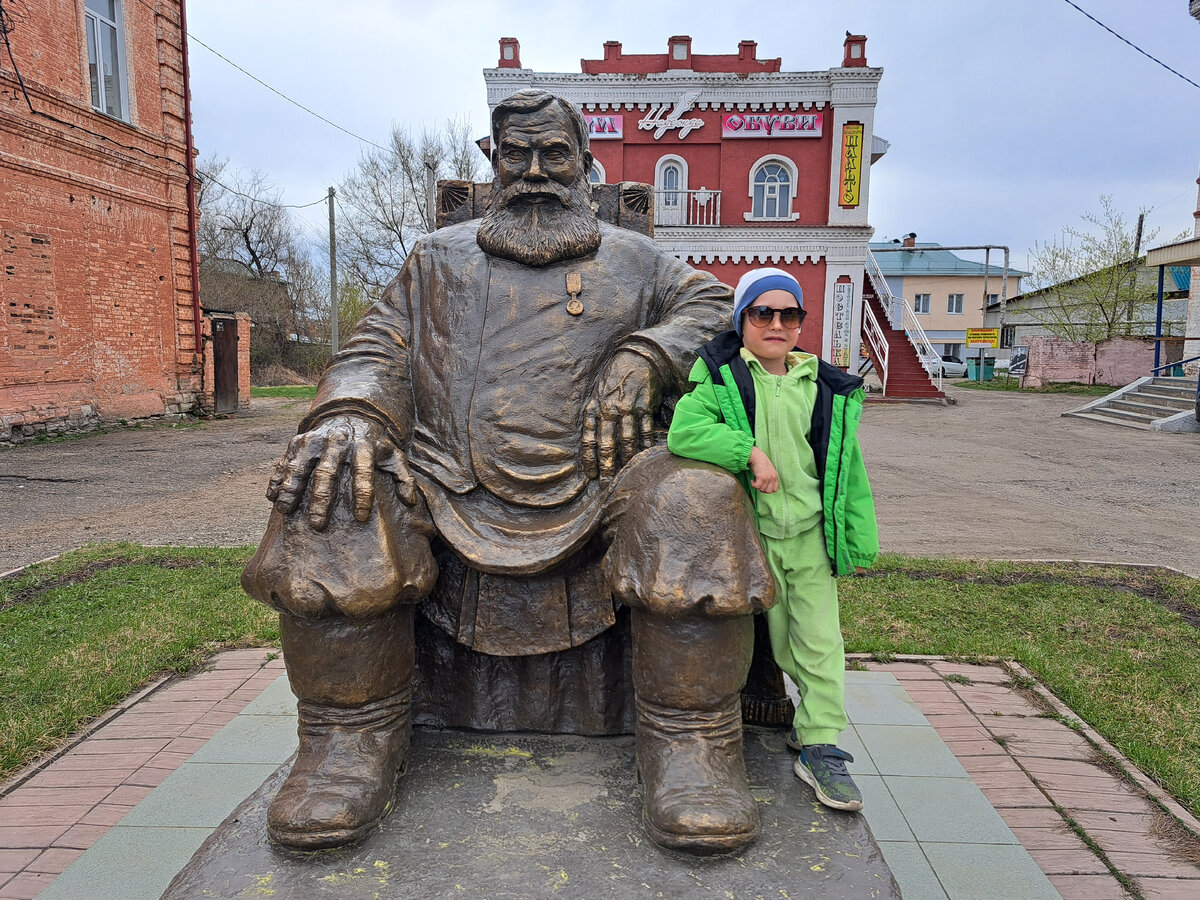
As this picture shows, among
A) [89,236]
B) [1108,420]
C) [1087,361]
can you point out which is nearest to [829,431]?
[89,236]

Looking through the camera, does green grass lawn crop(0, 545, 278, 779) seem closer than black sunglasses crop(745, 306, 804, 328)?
No

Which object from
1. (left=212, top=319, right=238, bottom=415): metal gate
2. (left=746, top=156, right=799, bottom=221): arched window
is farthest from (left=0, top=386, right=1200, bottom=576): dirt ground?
(left=746, top=156, right=799, bottom=221): arched window

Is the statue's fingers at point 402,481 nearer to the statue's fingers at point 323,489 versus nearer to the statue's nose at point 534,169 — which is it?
the statue's fingers at point 323,489

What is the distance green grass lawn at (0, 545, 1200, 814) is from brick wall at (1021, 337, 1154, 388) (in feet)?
63.9

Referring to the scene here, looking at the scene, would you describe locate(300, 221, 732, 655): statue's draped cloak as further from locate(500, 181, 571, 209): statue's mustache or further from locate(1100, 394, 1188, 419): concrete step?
locate(1100, 394, 1188, 419): concrete step

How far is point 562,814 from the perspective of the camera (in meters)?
1.83

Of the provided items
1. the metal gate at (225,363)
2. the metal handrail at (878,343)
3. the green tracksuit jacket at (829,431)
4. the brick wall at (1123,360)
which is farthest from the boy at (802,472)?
the brick wall at (1123,360)

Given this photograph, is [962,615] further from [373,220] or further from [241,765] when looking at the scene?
[373,220]

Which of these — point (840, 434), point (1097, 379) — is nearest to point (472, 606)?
point (840, 434)

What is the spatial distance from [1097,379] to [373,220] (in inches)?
797

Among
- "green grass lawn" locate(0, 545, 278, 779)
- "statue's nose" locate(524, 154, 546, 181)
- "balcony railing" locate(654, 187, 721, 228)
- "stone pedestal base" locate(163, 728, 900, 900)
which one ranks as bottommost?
"green grass lawn" locate(0, 545, 278, 779)

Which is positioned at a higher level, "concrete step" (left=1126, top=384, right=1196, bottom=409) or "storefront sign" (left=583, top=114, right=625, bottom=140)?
"storefront sign" (left=583, top=114, right=625, bottom=140)

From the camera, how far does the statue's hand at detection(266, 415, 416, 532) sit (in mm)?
1776

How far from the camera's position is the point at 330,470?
1.80 meters
